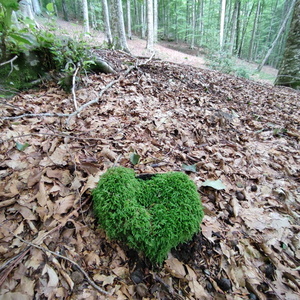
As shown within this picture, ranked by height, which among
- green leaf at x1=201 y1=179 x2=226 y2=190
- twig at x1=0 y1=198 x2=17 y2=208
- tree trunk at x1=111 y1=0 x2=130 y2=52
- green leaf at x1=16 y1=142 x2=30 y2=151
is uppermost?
tree trunk at x1=111 y1=0 x2=130 y2=52

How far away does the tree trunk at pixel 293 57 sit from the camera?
6.12 meters

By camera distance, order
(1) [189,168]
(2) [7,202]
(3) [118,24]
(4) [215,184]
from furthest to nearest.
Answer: (3) [118,24] → (1) [189,168] → (4) [215,184] → (2) [7,202]

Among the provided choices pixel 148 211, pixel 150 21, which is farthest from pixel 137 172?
pixel 150 21

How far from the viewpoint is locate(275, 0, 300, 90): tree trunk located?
6125 millimetres

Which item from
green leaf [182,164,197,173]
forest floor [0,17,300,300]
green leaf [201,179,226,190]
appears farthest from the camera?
green leaf [182,164,197,173]

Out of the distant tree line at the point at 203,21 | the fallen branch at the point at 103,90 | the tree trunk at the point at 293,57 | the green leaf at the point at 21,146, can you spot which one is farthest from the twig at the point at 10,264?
the tree trunk at the point at 293,57

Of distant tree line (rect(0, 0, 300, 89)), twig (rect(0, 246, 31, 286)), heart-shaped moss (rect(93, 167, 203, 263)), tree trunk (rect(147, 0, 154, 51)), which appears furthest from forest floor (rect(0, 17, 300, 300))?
tree trunk (rect(147, 0, 154, 51))

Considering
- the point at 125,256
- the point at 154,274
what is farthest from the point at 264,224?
the point at 125,256

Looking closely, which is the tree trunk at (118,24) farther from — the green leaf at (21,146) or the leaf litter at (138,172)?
the green leaf at (21,146)

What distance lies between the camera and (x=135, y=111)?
3.00 meters

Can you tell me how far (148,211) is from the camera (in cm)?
151

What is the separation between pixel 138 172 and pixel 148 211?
538 millimetres

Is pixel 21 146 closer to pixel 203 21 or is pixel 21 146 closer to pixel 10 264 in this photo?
pixel 10 264

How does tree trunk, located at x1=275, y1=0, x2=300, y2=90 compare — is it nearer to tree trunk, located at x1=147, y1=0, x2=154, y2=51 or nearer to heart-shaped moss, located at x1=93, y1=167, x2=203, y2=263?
heart-shaped moss, located at x1=93, y1=167, x2=203, y2=263
